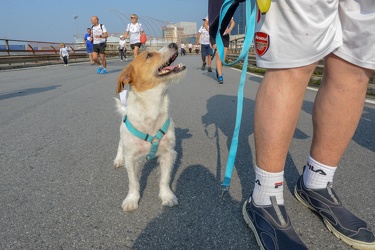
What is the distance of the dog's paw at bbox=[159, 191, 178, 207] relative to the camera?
1.92 metres

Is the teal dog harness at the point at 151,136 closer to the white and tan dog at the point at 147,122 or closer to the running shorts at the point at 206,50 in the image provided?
the white and tan dog at the point at 147,122

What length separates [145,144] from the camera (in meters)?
2.08

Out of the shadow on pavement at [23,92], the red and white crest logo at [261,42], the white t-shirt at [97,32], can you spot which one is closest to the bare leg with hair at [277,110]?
the red and white crest logo at [261,42]

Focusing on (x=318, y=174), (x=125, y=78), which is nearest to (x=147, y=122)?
(x=125, y=78)

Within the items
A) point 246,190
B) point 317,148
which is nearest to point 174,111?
point 246,190

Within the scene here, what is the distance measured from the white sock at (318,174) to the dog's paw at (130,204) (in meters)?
1.20

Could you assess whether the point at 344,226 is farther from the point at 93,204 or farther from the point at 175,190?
the point at 93,204

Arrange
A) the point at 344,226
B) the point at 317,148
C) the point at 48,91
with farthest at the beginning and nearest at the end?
1. the point at 48,91
2. the point at 317,148
3. the point at 344,226

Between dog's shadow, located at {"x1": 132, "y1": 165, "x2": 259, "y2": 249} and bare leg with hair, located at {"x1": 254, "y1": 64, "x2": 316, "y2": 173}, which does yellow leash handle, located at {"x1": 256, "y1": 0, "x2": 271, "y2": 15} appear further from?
dog's shadow, located at {"x1": 132, "y1": 165, "x2": 259, "y2": 249}

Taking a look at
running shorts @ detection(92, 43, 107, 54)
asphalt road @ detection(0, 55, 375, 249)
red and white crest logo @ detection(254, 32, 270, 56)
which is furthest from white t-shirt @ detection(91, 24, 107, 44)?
red and white crest logo @ detection(254, 32, 270, 56)

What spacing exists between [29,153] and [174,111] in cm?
245

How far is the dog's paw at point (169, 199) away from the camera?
6.30ft

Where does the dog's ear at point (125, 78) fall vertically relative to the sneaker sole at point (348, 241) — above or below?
above

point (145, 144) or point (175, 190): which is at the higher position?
point (145, 144)
